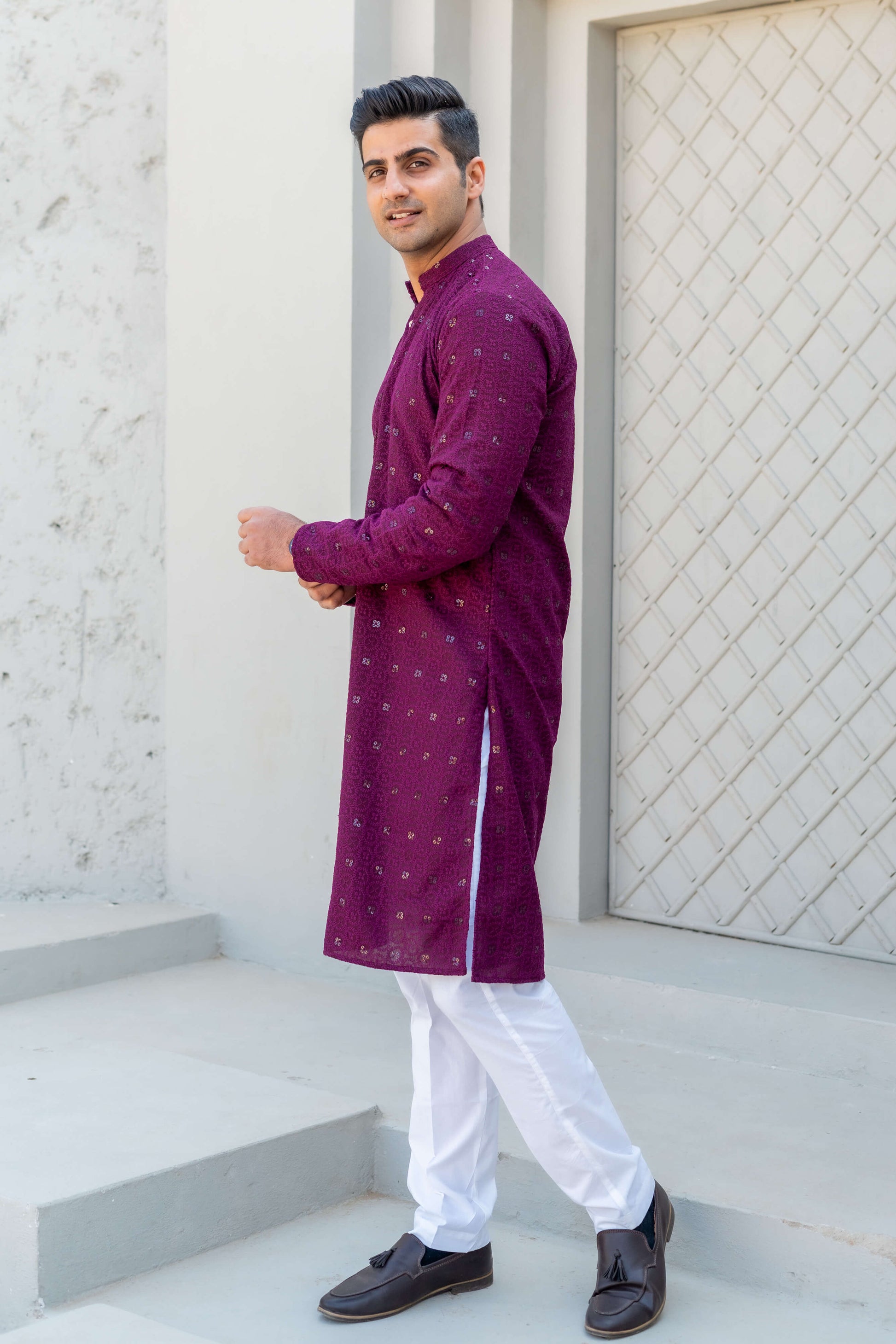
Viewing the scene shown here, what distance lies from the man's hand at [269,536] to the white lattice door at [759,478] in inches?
73.0

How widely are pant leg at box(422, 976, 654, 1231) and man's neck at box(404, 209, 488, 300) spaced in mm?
1133

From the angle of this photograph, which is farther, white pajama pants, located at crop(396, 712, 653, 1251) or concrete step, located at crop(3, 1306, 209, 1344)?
white pajama pants, located at crop(396, 712, 653, 1251)

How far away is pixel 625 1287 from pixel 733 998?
1.26 m

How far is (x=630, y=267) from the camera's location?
4.19 metres

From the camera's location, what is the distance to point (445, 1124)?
8.15ft

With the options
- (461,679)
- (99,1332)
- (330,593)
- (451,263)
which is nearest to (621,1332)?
(99,1332)

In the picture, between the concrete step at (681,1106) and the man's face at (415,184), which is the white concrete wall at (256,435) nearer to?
the concrete step at (681,1106)

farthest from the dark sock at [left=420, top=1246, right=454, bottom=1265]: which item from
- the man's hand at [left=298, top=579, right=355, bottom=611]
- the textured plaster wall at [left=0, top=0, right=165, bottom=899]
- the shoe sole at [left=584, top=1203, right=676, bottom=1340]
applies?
the textured plaster wall at [left=0, top=0, right=165, bottom=899]

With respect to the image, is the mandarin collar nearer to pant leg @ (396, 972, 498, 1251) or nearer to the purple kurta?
the purple kurta

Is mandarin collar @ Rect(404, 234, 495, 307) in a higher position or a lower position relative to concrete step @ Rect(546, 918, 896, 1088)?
higher

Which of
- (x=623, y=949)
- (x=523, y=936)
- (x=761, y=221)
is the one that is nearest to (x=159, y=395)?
(x=761, y=221)

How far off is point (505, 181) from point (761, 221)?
701mm

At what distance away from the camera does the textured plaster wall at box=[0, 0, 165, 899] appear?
447cm

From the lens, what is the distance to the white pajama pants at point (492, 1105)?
2.33 metres
